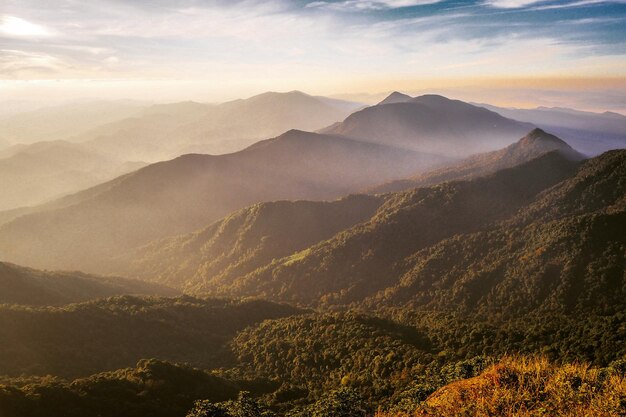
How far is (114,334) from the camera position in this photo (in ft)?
255

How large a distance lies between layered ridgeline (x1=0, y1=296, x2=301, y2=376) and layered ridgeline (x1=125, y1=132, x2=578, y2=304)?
47316 millimetres

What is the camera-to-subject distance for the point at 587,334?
54.4m

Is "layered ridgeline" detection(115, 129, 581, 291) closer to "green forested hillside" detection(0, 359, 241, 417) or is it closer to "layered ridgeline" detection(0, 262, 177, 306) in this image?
"layered ridgeline" detection(0, 262, 177, 306)

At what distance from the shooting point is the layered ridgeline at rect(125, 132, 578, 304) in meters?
146

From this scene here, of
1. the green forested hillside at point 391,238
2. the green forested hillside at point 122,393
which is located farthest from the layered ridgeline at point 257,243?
the green forested hillside at point 122,393

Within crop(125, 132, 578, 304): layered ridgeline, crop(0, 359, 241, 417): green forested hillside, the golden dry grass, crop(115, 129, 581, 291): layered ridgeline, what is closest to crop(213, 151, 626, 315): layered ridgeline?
crop(125, 132, 578, 304): layered ridgeline

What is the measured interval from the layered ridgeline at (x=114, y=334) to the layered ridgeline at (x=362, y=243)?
47.3 meters

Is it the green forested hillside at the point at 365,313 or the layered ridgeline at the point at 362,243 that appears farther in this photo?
the layered ridgeline at the point at 362,243

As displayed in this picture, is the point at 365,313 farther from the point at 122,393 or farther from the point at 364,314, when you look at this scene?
the point at 122,393

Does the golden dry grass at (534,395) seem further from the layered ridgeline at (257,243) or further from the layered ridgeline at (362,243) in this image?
the layered ridgeline at (257,243)

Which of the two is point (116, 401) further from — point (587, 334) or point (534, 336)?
point (587, 334)

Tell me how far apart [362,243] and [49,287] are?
104 meters

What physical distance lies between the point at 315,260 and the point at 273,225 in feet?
138

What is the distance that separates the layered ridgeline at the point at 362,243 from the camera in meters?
146
